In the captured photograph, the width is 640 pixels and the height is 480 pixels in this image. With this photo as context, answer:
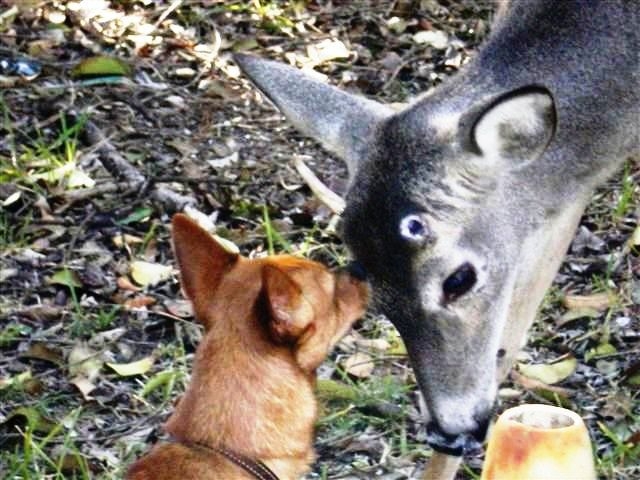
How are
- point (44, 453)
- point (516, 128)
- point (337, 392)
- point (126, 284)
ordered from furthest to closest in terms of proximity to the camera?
1. point (126, 284)
2. point (337, 392)
3. point (44, 453)
4. point (516, 128)

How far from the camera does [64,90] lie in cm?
805

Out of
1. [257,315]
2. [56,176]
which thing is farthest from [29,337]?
[257,315]

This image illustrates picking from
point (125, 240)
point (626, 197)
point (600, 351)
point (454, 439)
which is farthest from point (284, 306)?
point (626, 197)

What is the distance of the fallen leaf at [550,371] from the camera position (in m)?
5.96

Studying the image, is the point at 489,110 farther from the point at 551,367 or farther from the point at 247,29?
the point at 247,29

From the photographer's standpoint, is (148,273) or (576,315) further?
(148,273)

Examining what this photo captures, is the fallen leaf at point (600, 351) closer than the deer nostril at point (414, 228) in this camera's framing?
No

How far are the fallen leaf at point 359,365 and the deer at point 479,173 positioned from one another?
2.13ft

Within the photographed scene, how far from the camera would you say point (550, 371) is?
19.7 ft

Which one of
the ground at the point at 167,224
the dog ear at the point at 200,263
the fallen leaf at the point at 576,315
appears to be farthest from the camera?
the fallen leaf at the point at 576,315

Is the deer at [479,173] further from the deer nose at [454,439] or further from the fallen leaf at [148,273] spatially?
the fallen leaf at [148,273]

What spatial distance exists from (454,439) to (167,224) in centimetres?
238

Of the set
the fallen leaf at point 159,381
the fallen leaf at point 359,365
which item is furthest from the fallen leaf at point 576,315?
the fallen leaf at point 159,381

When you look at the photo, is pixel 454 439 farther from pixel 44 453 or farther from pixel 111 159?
pixel 111 159
